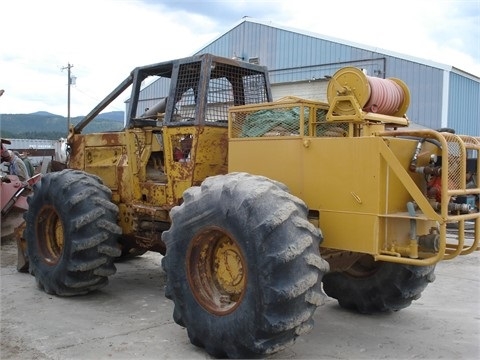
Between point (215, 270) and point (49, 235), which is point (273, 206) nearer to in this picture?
point (215, 270)

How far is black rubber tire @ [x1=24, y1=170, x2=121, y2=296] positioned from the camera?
19.6 ft

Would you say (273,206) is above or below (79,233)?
above

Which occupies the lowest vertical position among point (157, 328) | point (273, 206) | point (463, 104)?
point (157, 328)

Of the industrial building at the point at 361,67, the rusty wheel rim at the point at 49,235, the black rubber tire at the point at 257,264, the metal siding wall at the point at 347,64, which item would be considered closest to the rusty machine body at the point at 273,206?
the black rubber tire at the point at 257,264

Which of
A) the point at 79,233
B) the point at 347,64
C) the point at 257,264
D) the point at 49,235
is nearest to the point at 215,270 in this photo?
the point at 257,264

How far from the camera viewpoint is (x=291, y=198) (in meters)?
4.17

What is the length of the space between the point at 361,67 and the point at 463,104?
355 centimetres

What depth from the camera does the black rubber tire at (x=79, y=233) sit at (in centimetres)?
597

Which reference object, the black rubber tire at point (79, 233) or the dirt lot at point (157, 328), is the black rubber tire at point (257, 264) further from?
the black rubber tire at point (79, 233)

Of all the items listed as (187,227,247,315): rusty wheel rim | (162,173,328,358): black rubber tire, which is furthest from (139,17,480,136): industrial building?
(162,173,328,358): black rubber tire

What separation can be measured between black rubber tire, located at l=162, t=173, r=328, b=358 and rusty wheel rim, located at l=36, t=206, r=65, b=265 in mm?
2624

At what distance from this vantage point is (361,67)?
736 inches

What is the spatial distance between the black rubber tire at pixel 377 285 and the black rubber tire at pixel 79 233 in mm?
2434

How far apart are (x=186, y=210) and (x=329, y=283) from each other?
7.23 ft
